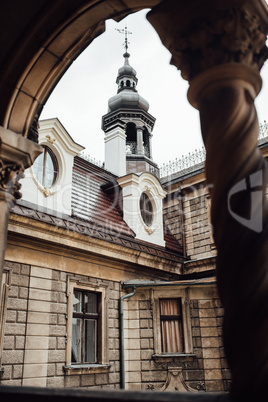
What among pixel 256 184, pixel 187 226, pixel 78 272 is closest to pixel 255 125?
pixel 256 184

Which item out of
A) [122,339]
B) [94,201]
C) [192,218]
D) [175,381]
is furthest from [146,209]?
[175,381]

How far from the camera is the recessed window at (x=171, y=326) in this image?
11383 mm

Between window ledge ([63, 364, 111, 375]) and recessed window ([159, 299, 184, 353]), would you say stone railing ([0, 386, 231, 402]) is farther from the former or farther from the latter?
recessed window ([159, 299, 184, 353])

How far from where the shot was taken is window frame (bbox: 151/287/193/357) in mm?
11180

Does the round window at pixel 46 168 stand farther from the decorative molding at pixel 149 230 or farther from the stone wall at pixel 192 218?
the stone wall at pixel 192 218

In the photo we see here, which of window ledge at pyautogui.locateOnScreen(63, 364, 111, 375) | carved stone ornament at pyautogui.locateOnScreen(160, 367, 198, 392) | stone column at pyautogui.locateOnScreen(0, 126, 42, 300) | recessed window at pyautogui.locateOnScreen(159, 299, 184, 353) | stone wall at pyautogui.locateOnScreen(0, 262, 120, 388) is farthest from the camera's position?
recessed window at pyautogui.locateOnScreen(159, 299, 184, 353)

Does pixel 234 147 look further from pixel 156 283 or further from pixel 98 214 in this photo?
pixel 98 214

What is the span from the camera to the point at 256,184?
1999 mm

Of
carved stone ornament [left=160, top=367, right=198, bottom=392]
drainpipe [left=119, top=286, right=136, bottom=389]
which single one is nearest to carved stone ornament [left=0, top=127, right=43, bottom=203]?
drainpipe [left=119, top=286, right=136, bottom=389]

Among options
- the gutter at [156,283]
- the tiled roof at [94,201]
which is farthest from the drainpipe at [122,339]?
the tiled roof at [94,201]

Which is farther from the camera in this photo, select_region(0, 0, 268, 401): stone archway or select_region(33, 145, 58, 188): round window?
select_region(33, 145, 58, 188): round window

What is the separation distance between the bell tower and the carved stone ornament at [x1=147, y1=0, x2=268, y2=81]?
13.2 metres

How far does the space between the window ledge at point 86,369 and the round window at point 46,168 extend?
4.83 metres

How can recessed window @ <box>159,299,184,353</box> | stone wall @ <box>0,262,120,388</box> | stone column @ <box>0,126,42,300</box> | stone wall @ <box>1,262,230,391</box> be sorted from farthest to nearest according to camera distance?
recessed window @ <box>159,299,184,353</box> → stone wall @ <box>1,262,230,391</box> → stone wall @ <box>0,262,120,388</box> → stone column @ <box>0,126,42,300</box>
